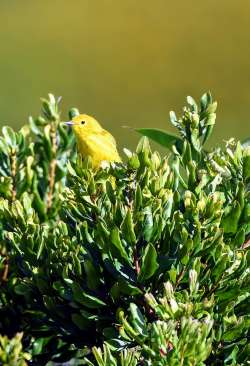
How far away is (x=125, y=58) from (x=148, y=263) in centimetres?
670

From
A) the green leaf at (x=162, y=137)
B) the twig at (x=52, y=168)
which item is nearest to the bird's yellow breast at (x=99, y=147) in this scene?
the twig at (x=52, y=168)

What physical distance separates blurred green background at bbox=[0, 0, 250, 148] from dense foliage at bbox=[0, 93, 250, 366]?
364 centimetres

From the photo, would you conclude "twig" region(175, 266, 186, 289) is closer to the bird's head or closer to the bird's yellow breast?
the bird's yellow breast

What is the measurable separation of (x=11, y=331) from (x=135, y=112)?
4614mm

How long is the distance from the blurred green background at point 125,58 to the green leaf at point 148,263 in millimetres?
3878

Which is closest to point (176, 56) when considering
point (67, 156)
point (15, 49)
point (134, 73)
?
point (134, 73)

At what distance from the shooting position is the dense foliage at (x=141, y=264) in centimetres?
146

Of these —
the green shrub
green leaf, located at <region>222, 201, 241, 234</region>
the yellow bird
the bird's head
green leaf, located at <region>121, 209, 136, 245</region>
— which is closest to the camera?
the green shrub

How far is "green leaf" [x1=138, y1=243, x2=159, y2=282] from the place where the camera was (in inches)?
60.7

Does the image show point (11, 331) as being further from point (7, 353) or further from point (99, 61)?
point (99, 61)

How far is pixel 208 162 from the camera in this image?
1.79 meters

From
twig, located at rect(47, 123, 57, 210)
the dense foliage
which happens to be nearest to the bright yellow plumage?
twig, located at rect(47, 123, 57, 210)

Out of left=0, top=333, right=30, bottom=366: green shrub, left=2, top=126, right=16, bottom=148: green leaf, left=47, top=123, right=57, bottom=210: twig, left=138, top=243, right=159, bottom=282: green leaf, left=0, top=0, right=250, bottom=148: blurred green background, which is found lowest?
left=0, top=333, right=30, bottom=366: green shrub

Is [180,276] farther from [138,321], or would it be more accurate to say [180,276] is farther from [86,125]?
[86,125]
